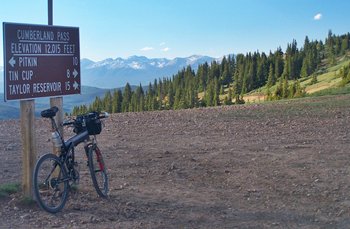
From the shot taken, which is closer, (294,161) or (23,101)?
(23,101)

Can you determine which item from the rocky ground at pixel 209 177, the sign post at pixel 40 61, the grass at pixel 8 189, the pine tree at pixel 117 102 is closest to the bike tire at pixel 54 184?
the rocky ground at pixel 209 177

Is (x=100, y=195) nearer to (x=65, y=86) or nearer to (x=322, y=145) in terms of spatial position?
(x=65, y=86)

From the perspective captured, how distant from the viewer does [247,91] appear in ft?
365

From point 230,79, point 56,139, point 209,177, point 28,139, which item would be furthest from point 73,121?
point 230,79

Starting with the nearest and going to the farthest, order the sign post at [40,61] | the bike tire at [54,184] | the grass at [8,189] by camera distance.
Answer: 1. the sign post at [40,61]
2. the bike tire at [54,184]
3. the grass at [8,189]

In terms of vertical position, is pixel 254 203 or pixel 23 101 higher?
pixel 23 101

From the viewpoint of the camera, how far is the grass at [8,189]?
668cm

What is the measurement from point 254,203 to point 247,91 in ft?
346

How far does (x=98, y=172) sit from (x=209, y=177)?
2.01 m

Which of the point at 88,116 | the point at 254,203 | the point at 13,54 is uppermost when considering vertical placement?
the point at 13,54

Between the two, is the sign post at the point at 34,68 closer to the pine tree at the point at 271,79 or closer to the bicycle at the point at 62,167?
the bicycle at the point at 62,167

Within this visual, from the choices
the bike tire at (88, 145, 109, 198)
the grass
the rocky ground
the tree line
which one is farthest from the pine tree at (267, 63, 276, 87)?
the grass

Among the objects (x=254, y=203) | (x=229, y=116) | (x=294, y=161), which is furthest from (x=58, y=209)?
(x=229, y=116)

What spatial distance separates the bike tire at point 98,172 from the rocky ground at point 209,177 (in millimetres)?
134
